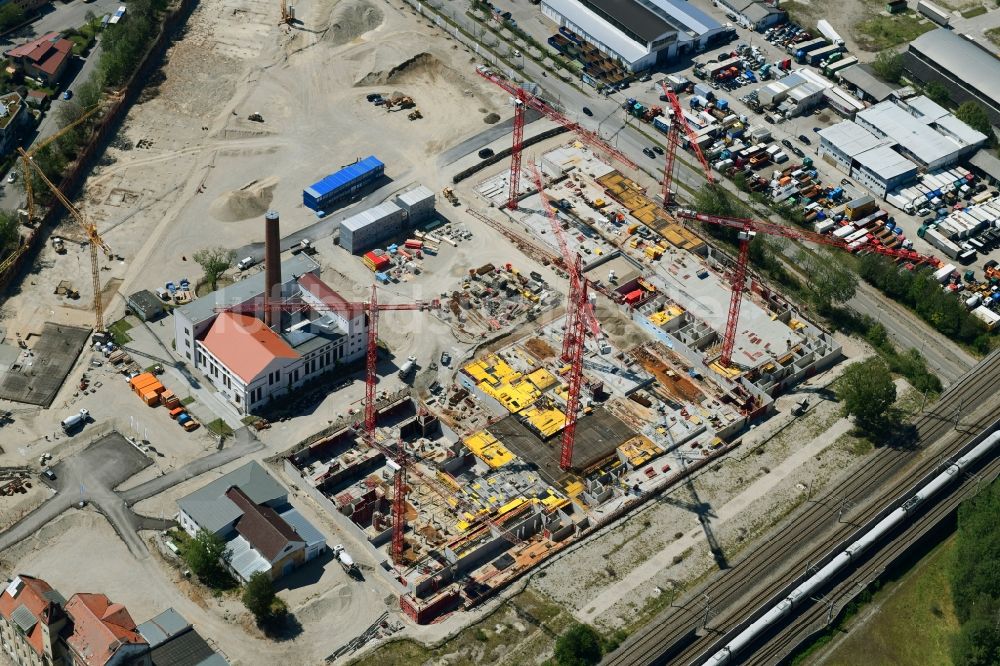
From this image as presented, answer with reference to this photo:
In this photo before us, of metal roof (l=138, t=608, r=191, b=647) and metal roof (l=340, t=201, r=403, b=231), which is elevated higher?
metal roof (l=340, t=201, r=403, b=231)

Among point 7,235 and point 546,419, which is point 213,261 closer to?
point 7,235

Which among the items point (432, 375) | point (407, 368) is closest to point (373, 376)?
point (407, 368)

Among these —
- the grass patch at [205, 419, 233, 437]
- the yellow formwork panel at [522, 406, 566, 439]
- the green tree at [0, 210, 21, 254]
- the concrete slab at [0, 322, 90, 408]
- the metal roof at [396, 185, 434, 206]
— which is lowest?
the concrete slab at [0, 322, 90, 408]

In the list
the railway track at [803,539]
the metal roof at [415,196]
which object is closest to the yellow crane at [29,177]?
the metal roof at [415,196]

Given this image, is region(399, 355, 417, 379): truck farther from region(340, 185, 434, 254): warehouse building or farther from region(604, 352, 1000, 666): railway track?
region(604, 352, 1000, 666): railway track

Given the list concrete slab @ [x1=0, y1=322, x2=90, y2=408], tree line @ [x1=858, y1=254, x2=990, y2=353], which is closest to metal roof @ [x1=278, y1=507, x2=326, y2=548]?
concrete slab @ [x1=0, y1=322, x2=90, y2=408]

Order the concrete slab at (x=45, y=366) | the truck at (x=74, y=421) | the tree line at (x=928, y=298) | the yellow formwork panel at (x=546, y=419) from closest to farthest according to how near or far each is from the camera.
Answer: the truck at (x=74, y=421) → the concrete slab at (x=45, y=366) → the yellow formwork panel at (x=546, y=419) → the tree line at (x=928, y=298)

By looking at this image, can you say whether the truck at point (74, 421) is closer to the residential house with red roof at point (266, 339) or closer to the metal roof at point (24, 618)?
the residential house with red roof at point (266, 339)

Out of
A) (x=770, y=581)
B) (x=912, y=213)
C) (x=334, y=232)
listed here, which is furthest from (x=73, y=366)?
(x=912, y=213)
